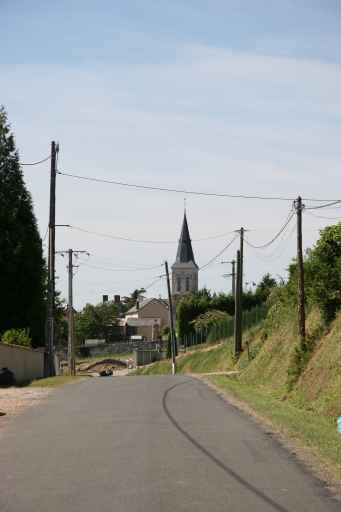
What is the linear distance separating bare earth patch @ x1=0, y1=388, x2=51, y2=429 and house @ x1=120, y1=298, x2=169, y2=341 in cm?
13609

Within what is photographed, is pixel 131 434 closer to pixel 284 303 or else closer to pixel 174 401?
pixel 174 401

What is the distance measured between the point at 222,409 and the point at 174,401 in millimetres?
2669

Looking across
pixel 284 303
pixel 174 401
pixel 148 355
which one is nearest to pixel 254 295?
pixel 148 355

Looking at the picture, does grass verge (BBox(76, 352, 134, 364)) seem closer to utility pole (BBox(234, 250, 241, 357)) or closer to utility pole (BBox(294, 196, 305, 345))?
utility pole (BBox(234, 250, 241, 357))

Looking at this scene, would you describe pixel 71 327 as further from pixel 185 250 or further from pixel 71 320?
pixel 185 250

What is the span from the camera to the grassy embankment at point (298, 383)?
15.5 metres

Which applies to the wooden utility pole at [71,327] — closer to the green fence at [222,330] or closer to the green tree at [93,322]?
the green fence at [222,330]

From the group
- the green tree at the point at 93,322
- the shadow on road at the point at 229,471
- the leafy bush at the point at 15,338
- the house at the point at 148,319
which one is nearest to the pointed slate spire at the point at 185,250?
the house at the point at 148,319

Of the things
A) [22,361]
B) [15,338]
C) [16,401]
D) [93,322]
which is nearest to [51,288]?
[15,338]

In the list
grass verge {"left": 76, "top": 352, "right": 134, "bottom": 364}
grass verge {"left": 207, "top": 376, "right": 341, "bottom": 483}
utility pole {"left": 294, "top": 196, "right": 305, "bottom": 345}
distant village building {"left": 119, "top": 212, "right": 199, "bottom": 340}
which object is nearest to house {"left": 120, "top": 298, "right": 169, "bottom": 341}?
distant village building {"left": 119, "top": 212, "right": 199, "bottom": 340}

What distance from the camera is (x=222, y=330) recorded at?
2876 inches

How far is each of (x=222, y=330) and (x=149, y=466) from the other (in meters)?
61.9

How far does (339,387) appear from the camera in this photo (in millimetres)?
22203

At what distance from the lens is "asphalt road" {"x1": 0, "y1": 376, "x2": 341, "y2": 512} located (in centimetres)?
920
